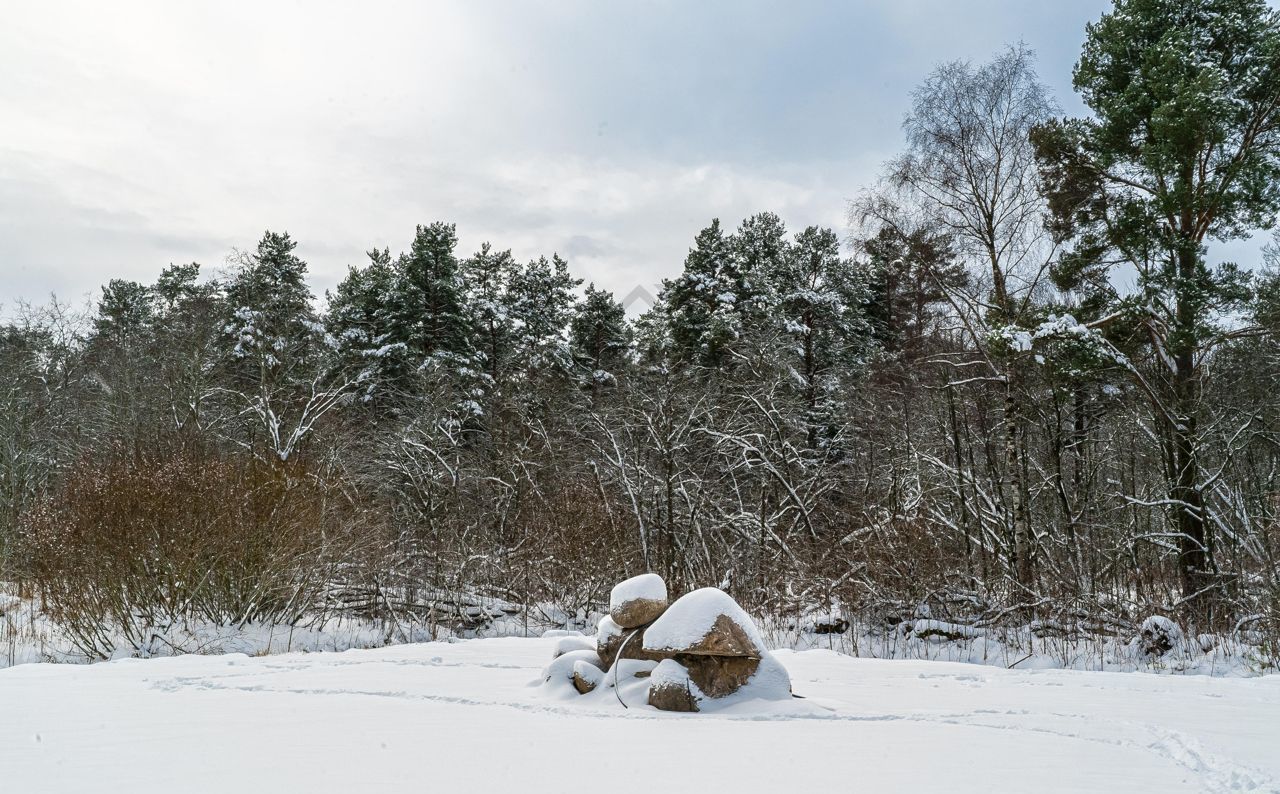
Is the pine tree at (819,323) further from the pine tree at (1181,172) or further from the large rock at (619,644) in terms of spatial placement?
the large rock at (619,644)

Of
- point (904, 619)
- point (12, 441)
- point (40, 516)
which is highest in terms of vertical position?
point (12, 441)

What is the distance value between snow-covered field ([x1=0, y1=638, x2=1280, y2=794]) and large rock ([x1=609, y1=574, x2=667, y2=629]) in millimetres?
815

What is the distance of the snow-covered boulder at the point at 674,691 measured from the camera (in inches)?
225

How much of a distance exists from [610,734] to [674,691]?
0.92m

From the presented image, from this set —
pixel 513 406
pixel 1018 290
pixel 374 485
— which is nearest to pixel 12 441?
pixel 374 485

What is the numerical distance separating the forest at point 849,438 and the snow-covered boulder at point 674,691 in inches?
247

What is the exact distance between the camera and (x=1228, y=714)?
17.2ft

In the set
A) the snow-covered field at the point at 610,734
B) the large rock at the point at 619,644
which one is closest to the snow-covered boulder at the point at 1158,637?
the snow-covered field at the point at 610,734

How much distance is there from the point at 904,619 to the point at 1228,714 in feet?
19.9

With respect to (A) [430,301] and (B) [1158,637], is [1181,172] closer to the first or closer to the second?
(B) [1158,637]

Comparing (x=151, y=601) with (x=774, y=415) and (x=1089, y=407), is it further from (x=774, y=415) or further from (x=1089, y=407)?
(x=1089, y=407)

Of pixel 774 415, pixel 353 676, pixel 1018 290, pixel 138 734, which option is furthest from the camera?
pixel 774 415

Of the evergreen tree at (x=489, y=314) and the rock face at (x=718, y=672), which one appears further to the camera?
the evergreen tree at (x=489, y=314)

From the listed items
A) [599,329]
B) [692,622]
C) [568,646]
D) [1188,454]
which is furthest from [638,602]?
[599,329]
